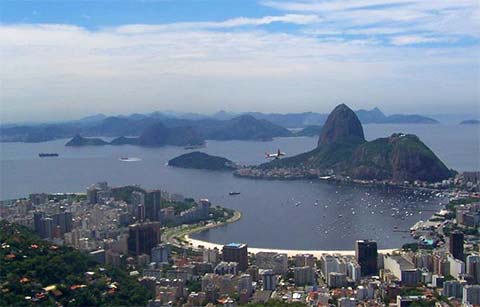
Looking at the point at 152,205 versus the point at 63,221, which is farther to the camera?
the point at 152,205

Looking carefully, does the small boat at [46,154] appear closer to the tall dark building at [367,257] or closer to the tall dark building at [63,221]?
the tall dark building at [63,221]

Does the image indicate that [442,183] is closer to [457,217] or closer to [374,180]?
[374,180]

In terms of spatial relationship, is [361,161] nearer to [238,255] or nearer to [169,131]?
[238,255]

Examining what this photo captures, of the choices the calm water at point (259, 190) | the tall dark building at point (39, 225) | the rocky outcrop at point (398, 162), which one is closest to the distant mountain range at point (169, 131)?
the calm water at point (259, 190)

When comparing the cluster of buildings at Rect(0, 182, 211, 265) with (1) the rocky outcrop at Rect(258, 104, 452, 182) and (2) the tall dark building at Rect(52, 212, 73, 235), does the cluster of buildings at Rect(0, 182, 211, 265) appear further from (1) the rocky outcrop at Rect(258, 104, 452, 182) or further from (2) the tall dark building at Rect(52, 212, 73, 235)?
(1) the rocky outcrop at Rect(258, 104, 452, 182)

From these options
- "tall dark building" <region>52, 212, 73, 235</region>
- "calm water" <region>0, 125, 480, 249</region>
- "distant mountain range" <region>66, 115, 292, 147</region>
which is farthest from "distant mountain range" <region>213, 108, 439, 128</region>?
"tall dark building" <region>52, 212, 73, 235</region>

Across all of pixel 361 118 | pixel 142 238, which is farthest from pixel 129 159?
pixel 361 118
